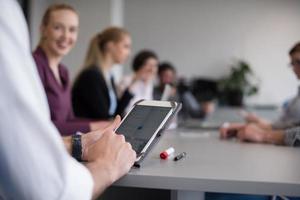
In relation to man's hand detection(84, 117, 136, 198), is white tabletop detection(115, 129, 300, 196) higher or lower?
lower

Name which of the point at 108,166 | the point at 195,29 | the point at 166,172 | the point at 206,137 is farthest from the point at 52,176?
the point at 195,29

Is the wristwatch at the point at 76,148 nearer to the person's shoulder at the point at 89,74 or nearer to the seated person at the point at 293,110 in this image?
the seated person at the point at 293,110

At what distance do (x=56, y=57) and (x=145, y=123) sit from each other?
106cm

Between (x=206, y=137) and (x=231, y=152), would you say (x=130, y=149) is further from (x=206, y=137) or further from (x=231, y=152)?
(x=206, y=137)

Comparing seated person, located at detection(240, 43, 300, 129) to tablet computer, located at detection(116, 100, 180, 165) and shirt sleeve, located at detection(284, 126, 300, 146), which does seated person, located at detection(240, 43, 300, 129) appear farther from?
tablet computer, located at detection(116, 100, 180, 165)

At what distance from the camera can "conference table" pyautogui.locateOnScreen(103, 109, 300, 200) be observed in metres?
0.85

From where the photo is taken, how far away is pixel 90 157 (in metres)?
0.89

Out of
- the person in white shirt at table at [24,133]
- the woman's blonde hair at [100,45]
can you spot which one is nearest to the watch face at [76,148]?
the person in white shirt at table at [24,133]

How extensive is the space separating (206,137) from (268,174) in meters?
0.70

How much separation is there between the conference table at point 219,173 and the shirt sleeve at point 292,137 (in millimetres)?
143

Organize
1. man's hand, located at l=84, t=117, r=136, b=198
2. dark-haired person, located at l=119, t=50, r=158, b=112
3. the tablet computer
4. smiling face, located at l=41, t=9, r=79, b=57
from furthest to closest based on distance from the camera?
dark-haired person, located at l=119, t=50, r=158, b=112 → smiling face, located at l=41, t=9, r=79, b=57 → the tablet computer → man's hand, located at l=84, t=117, r=136, b=198

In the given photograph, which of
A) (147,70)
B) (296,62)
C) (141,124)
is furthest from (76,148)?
(147,70)

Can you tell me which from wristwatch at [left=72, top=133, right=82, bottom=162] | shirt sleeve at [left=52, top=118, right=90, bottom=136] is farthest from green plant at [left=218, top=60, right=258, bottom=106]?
wristwatch at [left=72, top=133, right=82, bottom=162]

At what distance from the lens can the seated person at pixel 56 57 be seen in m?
1.82
